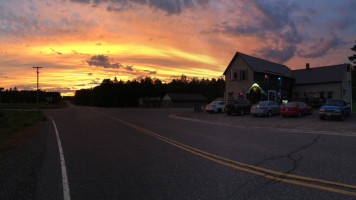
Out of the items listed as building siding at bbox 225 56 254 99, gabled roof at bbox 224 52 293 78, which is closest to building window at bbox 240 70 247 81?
building siding at bbox 225 56 254 99

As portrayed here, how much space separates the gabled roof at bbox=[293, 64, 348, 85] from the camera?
37.8 meters

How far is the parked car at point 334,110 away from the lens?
16.7m

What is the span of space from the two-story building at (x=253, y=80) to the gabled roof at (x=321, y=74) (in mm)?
4626

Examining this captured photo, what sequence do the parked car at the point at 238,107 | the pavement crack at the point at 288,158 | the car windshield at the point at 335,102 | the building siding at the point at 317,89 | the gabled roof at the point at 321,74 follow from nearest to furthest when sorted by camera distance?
the pavement crack at the point at 288,158
the car windshield at the point at 335,102
the parked car at the point at 238,107
the building siding at the point at 317,89
the gabled roof at the point at 321,74

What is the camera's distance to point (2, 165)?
6.65 metres

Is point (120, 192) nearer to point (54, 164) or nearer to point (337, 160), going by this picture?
point (54, 164)

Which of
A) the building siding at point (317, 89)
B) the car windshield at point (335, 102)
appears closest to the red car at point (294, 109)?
the car windshield at point (335, 102)

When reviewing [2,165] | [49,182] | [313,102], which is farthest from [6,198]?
[313,102]

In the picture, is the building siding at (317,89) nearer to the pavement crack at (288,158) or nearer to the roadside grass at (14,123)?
the pavement crack at (288,158)

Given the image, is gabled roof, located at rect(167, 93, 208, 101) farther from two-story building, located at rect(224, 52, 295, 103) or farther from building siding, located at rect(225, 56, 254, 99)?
two-story building, located at rect(224, 52, 295, 103)

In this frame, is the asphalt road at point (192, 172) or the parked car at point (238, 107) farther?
→ the parked car at point (238, 107)

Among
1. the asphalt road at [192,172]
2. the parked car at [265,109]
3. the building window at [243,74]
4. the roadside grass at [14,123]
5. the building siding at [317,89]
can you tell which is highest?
the building window at [243,74]

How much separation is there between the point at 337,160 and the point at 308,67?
43346 mm

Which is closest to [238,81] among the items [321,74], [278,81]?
[278,81]
